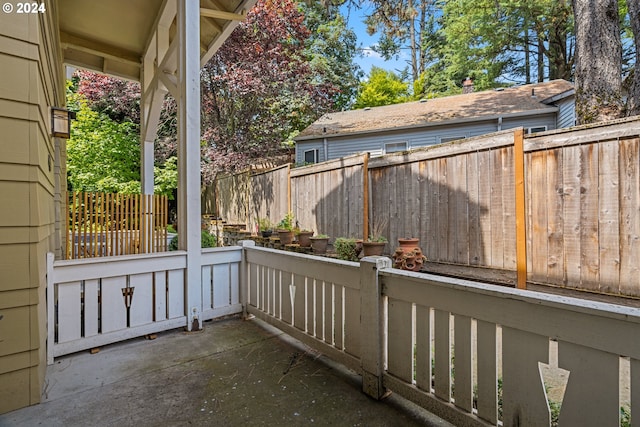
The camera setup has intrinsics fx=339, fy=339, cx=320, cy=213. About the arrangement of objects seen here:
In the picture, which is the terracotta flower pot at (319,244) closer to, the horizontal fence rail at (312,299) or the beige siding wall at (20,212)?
the horizontal fence rail at (312,299)

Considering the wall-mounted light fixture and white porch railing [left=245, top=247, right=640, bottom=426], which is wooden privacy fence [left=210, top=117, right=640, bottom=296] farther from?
the wall-mounted light fixture

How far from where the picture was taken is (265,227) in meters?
7.23

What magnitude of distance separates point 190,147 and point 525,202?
3394mm

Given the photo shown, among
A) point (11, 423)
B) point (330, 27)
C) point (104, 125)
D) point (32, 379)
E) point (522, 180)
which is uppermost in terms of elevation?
point (330, 27)

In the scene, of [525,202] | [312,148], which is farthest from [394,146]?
[525,202]

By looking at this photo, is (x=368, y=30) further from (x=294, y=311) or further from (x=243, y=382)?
(x=243, y=382)

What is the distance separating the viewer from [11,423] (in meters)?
1.79

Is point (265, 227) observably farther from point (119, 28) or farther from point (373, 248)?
point (119, 28)

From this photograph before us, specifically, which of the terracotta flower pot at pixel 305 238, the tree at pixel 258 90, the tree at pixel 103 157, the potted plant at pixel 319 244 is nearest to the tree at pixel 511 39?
the tree at pixel 258 90

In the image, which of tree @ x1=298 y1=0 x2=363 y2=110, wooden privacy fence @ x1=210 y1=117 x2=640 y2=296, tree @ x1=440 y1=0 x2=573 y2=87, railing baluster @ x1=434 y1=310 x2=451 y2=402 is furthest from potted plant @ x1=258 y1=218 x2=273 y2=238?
tree @ x1=440 y1=0 x2=573 y2=87

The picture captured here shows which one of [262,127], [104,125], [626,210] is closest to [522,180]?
[626,210]

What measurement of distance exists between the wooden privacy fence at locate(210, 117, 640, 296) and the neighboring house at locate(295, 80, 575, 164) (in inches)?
227

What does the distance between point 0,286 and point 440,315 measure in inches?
93.2

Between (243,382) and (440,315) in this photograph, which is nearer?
(440,315)
